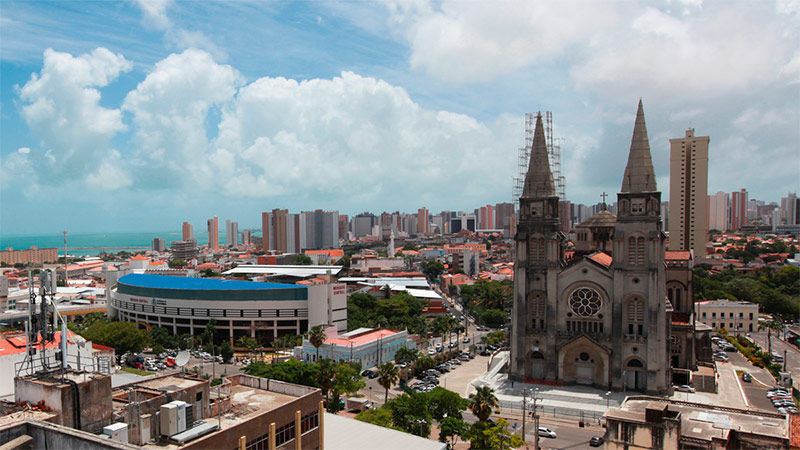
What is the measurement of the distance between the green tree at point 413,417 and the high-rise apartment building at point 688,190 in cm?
9200

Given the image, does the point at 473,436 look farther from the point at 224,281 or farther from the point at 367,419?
the point at 224,281

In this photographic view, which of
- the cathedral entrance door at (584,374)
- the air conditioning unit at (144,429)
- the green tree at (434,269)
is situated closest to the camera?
the air conditioning unit at (144,429)

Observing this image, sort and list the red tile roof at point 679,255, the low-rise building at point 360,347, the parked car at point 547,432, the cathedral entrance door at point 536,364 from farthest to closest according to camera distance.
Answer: the low-rise building at point 360,347
the red tile roof at point 679,255
the cathedral entrance door at point 536,364
the parked car at point 547,432

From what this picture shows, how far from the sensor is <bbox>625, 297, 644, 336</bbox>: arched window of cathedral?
43.4 m

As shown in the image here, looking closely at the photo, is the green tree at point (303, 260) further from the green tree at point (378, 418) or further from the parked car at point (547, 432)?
the green tree at point (378, 418)

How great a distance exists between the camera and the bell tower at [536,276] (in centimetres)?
4644

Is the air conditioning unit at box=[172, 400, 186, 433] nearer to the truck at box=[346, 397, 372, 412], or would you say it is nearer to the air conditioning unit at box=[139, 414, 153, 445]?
the air conditioning unit at box=[139, 414, 153, 445]

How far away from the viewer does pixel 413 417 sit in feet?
108

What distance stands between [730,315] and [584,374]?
135 feet

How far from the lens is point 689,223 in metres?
109

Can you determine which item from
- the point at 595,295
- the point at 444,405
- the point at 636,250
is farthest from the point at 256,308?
the point at 636,250

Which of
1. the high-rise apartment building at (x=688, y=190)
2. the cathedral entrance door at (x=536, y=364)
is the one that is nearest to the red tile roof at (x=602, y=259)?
the cathedral entrance door at (x=536, y=364)

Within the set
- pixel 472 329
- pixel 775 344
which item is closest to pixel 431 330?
pixel 472 329

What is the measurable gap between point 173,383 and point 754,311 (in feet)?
251
